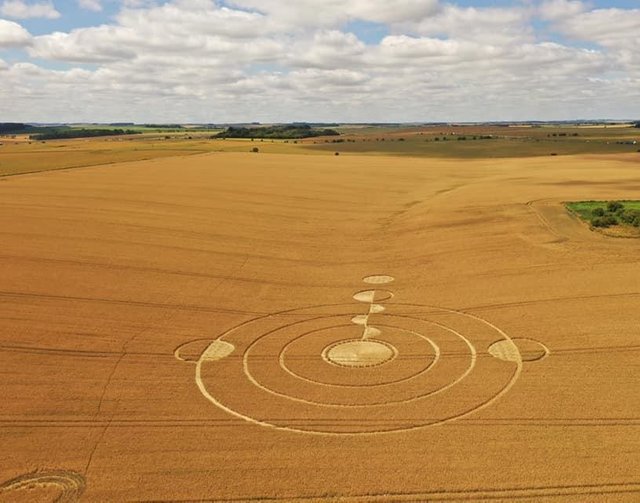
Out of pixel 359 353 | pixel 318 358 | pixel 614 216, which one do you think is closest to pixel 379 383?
pixel 359 353

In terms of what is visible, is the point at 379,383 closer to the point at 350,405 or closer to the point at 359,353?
the point at 350,405

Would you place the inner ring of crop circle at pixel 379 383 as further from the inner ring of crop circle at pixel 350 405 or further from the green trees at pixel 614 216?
the green trees at pixel 614 216

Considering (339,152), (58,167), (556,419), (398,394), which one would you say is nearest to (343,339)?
(398,394)

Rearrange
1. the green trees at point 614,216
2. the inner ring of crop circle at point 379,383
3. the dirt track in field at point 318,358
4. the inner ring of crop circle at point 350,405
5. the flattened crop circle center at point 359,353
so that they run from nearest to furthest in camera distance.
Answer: the dirt track in field at point 318,358, the inner ring of crop circle at point 350,405, the inner ring of crop circle at point 379,383, the flattened crop circle center at point 359,353, the green trees at point 614,216

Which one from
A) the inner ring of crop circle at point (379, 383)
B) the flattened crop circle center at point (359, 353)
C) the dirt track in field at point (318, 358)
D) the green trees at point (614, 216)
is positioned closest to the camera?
the dirt track in field at point (318, 358)

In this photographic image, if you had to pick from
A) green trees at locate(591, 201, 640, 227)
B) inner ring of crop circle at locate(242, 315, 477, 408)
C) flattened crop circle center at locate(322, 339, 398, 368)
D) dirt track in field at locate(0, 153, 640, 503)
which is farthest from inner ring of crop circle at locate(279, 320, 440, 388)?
green trees at locate(591, 201, 640, 227)

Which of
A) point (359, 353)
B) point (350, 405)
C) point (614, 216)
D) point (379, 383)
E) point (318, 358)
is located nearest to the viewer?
point (350, 405)

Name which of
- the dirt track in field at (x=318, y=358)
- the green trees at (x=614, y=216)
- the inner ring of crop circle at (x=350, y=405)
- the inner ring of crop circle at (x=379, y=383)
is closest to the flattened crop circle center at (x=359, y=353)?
the dirt track in field at (x=318, y=358)
